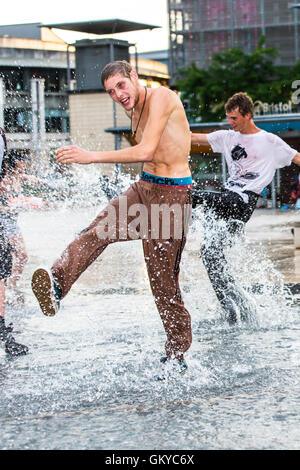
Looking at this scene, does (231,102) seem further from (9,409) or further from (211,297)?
(9,409)

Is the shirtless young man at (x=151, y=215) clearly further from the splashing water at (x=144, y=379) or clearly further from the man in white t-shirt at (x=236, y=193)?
the man in white t-shirt at (x=236, y=193)

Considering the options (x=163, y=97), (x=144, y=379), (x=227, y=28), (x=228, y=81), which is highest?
(x=227, y=28)

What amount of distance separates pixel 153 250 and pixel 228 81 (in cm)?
3843

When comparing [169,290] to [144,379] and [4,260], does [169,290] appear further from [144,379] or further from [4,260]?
[4,260]

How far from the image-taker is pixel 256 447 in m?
3.41

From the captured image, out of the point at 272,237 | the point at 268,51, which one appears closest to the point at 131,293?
the point at 272,237

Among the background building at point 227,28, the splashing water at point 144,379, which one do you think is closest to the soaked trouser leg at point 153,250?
the splashing water at point 144,379

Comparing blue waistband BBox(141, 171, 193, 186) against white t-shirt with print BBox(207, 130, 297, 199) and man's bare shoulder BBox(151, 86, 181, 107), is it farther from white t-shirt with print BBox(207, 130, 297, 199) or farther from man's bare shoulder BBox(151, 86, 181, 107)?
white t-shirt with print BBox(207, 130, 297, 199)

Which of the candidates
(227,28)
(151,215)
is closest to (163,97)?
(151,215)

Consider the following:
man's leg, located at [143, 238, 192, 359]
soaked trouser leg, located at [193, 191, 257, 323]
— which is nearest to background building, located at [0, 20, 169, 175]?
soaked trouser leg, located at [193, 191, 257, 323]

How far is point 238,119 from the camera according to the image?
6469 millimetres

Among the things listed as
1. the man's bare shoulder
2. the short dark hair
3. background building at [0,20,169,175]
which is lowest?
background building at [0,20,169,175]

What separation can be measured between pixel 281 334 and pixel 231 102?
6.09 ft

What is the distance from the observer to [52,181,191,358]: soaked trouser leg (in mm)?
4586
